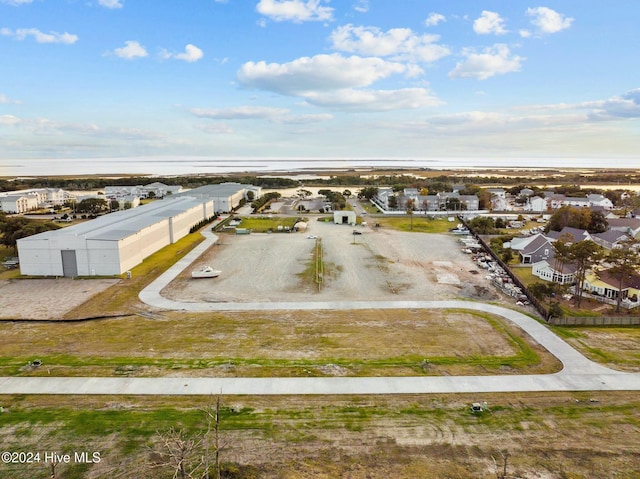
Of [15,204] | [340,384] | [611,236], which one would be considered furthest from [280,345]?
[15,204]

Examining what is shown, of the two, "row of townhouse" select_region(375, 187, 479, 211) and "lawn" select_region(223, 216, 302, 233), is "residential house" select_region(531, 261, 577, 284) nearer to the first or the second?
"lawn" select_region(223, 216, 302, 233)

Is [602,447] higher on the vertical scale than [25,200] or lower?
lower

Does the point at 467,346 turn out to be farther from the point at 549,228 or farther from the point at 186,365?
the point at 549,228

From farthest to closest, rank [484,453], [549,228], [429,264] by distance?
[549,228], [429,264], [484,453]

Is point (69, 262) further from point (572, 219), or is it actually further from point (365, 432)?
point (572, 219)

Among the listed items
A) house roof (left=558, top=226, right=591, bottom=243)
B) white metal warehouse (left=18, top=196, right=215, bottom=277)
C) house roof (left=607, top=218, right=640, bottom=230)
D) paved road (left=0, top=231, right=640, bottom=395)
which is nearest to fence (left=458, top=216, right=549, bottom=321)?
paved road (left=0, top=231, right=640, bottom=395)

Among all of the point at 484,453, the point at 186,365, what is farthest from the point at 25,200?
the point at 484,453

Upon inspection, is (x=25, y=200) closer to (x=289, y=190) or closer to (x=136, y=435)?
(x=289, y=190)

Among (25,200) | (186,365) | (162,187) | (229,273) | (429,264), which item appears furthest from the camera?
(162,187)

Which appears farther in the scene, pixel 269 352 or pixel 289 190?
pixel 289 190
